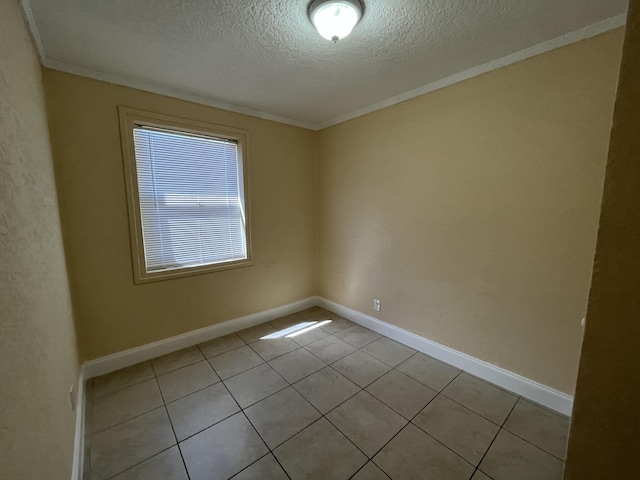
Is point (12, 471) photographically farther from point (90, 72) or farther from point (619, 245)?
point (90, 72)

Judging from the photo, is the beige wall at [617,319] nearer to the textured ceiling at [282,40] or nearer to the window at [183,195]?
the textured ceiling at [282,40]

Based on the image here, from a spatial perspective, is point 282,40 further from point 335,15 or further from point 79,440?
point 79,440

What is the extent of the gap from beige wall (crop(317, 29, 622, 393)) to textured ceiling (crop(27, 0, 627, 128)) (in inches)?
10.4

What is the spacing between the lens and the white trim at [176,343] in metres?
2.10

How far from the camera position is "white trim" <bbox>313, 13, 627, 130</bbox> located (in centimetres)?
143

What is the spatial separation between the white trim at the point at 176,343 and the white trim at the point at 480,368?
1.04 metres

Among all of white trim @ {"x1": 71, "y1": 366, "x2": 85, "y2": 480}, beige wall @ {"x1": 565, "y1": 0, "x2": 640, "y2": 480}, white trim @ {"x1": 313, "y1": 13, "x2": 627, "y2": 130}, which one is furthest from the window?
beige wall @ {"x1": 565, "y1": 0, "x2": 640, "y2": 480}

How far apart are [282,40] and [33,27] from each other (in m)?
1.37

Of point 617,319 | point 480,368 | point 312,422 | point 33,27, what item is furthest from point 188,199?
point 480,368

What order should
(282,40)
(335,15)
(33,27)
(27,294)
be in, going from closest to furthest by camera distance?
(27,294) → (335,15) → (33,27) → (282,40)

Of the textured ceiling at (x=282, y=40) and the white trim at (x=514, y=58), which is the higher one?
the textured ceiling at (x=282, y=40)

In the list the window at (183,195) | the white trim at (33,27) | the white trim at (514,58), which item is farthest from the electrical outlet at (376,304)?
the white trim at (33,27)

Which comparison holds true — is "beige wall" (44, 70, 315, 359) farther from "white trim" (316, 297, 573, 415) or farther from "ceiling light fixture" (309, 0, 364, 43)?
"ceiling light fixture" (309, 0, 364, 43)

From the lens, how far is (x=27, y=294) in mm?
933
